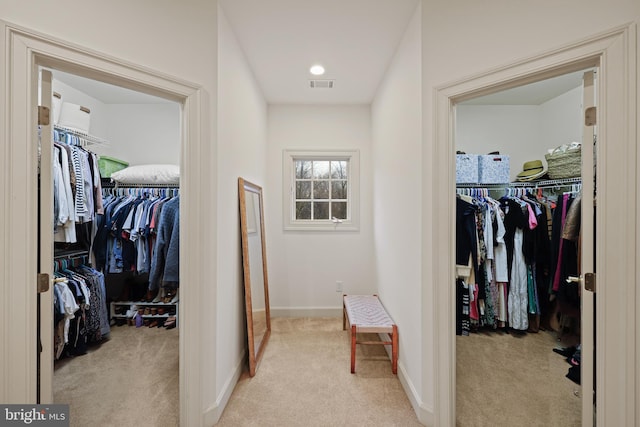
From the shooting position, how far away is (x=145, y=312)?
9.59 ft

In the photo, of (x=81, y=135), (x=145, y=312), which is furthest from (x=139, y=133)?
(x=145, y=312)

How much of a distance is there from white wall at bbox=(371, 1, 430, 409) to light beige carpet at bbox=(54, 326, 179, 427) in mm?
1603

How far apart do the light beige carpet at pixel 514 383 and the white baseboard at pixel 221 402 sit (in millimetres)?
1495

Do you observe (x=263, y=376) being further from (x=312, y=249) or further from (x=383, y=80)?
(x=383, y=80)

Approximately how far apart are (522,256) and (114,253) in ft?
13.2

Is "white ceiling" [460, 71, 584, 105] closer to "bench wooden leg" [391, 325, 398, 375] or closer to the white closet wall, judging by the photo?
"bench wooden leg" [391, 325, 398, 375]

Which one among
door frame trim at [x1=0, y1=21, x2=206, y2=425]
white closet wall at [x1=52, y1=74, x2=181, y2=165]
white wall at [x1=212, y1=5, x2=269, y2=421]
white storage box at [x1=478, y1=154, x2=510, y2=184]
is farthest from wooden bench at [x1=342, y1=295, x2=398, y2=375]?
white closet wall at [x1=52, y1=74, x2=181, y2=165]

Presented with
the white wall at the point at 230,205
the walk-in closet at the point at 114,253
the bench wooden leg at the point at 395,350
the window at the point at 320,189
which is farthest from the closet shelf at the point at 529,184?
the walk-in closet at the point at 114,253

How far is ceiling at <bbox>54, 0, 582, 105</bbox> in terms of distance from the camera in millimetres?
1730

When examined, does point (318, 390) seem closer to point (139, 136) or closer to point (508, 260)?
point (508, 260)

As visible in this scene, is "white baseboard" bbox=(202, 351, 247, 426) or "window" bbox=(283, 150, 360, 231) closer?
"white baseboard" bbox=(202, 351, 247, 426)

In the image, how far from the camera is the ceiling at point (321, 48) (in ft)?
5.68

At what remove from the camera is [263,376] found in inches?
82.1

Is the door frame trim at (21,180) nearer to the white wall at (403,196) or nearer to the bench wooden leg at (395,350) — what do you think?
the white wall at (403,196)
